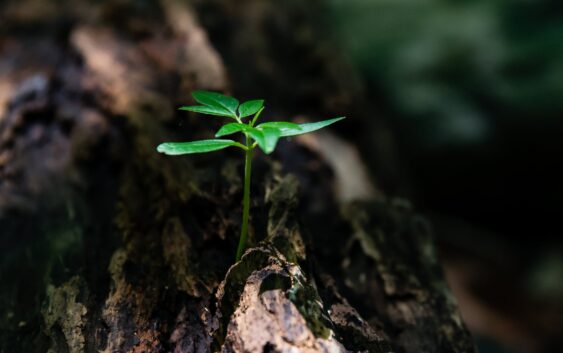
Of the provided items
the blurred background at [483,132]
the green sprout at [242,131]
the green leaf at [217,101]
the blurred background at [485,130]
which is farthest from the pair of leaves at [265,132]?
the blurred background at [485,130]

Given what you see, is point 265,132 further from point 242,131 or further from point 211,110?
point 211,110

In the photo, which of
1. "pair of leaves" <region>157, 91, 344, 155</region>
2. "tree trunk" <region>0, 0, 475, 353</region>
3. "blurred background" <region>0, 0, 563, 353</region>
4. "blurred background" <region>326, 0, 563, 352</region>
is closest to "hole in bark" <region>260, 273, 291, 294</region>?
"tree trunk" <region>0, 0, 475, 353</region>

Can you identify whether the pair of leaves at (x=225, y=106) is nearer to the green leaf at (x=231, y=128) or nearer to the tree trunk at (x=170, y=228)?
the green leaf at (x=231, y=128)

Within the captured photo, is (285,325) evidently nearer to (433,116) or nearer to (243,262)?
(243,262)

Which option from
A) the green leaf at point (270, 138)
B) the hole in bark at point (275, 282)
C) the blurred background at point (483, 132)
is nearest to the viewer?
the green leaf at point (270, 138)

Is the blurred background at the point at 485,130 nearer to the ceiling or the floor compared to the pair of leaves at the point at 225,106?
nearer to the ceiling

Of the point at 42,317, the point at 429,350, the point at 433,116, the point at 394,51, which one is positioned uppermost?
the point at 394,51

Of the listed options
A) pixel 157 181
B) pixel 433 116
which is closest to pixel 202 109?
pixel 157 181
